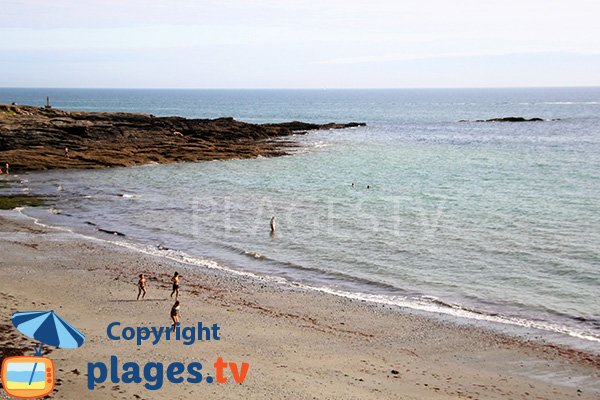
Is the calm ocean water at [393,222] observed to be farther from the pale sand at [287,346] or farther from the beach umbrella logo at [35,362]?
the beach umbrella logo at [35,362]

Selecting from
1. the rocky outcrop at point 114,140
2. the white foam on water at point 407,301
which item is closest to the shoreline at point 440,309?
the white foam on water at point 407,301

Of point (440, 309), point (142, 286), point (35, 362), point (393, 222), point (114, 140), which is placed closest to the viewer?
point (35, 362)

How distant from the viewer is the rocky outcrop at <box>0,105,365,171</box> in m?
64.9

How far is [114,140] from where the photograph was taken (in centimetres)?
7612

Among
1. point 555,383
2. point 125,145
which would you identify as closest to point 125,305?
point 555,383

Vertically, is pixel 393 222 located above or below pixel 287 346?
above

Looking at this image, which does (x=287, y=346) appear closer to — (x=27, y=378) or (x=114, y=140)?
(x=27, y=378)

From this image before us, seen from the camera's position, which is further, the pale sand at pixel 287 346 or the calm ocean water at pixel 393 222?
the calm ocean water at pixel 393 222

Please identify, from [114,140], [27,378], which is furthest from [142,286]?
[114,140]

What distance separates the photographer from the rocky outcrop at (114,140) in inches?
2557

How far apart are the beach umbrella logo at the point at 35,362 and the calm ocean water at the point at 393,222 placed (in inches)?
543

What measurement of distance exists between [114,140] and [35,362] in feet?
210

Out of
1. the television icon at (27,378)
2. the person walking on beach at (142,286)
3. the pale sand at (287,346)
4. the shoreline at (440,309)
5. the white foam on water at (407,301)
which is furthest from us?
the person walking on beach at (142,286)

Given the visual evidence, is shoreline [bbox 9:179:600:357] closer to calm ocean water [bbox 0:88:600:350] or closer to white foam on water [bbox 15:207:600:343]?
white foam on water [bbox 15:207:600:343]
